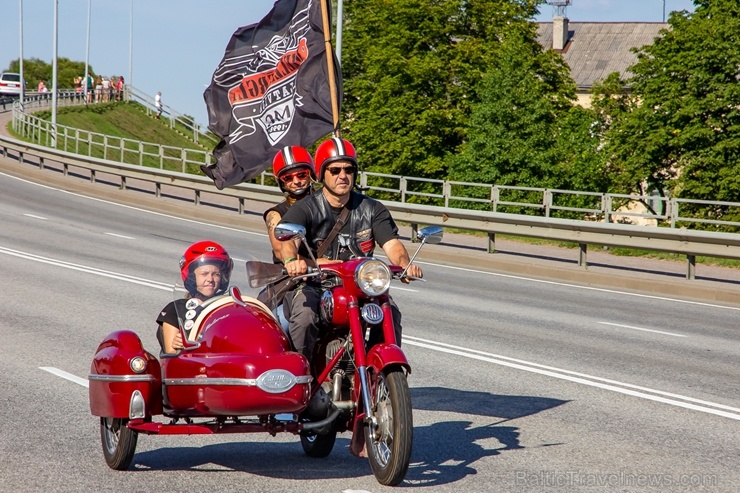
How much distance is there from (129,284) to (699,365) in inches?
336

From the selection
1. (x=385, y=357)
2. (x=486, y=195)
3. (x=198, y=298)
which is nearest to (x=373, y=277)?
(x=385, y=357)

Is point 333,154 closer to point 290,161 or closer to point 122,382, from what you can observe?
point 290,161

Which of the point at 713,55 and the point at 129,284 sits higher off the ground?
the point at 713,55

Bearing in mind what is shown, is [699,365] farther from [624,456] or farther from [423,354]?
[624,456]

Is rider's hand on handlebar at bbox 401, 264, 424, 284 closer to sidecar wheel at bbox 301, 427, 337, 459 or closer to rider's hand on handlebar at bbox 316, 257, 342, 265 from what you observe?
rider's hand on handlebar at bbox 316, 257, 342, 265

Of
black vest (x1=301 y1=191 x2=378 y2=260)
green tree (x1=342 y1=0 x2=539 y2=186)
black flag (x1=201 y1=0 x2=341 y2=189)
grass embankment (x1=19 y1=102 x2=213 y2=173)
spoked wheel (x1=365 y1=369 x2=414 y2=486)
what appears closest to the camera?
spoked wheel (x1=365 y1=369 x2=414 y2=486)

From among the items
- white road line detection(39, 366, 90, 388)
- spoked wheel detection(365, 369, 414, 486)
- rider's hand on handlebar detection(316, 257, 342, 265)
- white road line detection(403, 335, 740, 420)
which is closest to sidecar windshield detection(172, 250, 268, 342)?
rider's hand on handlebar detection(316, 257, 342, 265)

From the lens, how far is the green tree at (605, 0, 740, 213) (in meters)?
37.7

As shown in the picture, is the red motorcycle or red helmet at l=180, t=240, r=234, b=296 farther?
red helmet at l=180, t=240, r=234, b=296

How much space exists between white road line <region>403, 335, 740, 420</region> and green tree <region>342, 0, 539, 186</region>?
3779cm

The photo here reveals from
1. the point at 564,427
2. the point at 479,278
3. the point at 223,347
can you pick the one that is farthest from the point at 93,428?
the point at 479,278

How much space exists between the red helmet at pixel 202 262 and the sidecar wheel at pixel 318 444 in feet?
3.58

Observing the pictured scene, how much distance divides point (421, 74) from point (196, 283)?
146 feet

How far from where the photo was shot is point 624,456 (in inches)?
279
